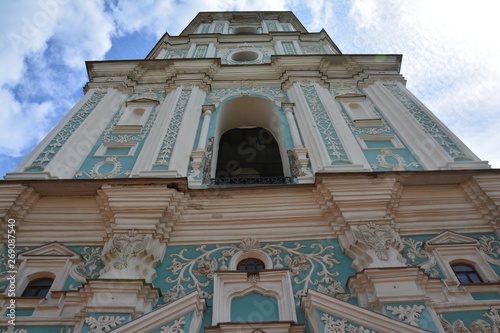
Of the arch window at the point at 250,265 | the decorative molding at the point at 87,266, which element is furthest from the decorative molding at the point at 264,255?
the decorative molding at the point at 87,266

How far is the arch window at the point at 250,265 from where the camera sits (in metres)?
5.59

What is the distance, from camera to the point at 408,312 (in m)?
4.41

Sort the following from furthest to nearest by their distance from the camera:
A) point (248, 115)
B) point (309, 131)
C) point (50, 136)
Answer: point (248, 115), point (309, 131), point (50, 136)

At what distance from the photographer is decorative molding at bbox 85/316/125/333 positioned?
14.3ft

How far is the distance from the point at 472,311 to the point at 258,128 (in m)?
8.72

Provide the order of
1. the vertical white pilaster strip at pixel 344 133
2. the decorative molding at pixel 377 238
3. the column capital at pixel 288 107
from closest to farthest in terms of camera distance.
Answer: the decorative molding at pixel 377 238 → the vertical white pilaster strip at pixel 344 133 → the column capital at pixel 288 107

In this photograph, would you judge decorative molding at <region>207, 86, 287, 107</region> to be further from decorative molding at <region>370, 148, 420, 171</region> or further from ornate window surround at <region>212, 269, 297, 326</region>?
ornate window surround at <region>212, 269, 297, 326</region>

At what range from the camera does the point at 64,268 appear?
5.54 metres

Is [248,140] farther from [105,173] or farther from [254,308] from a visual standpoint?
[254,308]

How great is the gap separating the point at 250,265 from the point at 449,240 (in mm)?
3104

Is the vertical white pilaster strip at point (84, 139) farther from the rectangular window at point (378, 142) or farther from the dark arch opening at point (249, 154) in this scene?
the rectangular window at point (378, 142)

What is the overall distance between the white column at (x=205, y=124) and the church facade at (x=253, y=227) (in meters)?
0.05

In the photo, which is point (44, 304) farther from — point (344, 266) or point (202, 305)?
point (344, 266)

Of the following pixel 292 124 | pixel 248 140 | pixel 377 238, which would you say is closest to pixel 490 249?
pixel 377 238
